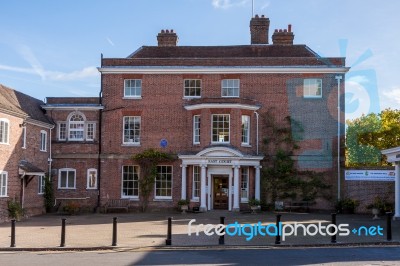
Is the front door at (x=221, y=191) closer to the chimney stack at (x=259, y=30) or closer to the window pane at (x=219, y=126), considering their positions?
the window pane at (x=219, y=126)

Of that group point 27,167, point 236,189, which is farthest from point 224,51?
point 27,167

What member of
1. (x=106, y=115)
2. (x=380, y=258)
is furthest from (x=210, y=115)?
(x=380, y=258)

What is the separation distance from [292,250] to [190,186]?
17534 millimetres

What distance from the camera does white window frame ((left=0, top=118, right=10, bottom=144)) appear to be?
90.4 feet

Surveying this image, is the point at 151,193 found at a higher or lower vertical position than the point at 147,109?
lower

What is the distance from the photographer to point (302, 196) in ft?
109

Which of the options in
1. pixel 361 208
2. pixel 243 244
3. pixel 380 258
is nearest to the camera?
pixel 380 258

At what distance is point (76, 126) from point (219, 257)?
73.6ft

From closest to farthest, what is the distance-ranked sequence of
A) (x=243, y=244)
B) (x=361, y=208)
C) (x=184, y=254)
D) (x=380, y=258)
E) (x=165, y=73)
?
(x=380, y=258), (x=184, y=254), (x=243, y=244), (x=361, y=208), (x=165, y=73)

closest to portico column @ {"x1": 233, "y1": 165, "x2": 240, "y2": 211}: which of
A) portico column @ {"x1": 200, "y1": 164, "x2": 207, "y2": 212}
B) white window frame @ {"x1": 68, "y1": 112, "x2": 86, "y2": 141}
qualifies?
portico column @ {"x1": 200, "y1": 164, "x2": 207, "y2": 212}

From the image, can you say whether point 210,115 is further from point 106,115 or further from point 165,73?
point 106,115

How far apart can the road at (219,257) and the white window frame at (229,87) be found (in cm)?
1894

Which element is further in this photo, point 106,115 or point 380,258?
point 106,115

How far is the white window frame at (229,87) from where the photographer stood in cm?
3444
